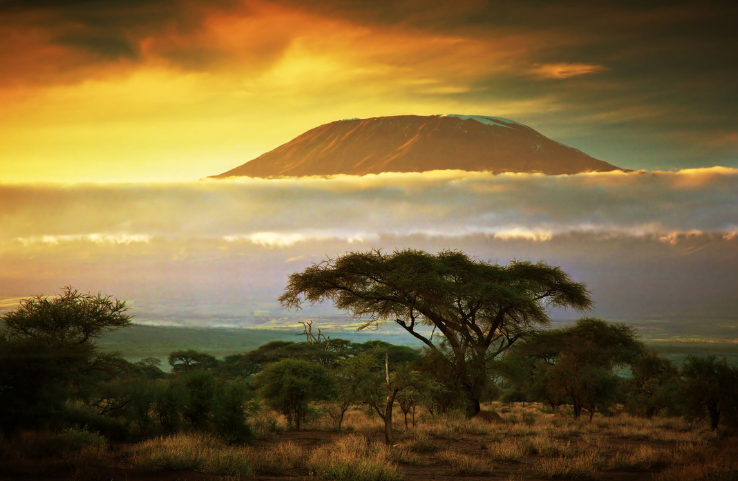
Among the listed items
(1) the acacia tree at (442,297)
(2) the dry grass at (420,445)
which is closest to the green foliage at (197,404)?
(2) the dry grass at (420,445)

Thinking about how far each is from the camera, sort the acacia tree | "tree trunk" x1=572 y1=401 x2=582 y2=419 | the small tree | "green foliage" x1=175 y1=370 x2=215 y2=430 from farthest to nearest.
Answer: "tree trunk" x1=572 y1=401 x2=582 y2=419, the acacia tree, "green foliage" x1=175 y1=370 x2=215 y2=430, the small tree

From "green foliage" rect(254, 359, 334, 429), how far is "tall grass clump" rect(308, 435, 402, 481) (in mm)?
12376

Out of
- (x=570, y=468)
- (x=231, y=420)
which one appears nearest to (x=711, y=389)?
(x=570, y=468)

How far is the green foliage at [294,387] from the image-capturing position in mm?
32094

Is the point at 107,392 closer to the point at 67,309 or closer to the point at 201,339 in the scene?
the point at 67,309

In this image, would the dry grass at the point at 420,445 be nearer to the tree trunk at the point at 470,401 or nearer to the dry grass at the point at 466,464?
the dry grass at the point at 466,464

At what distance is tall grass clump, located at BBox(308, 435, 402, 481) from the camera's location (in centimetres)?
1614

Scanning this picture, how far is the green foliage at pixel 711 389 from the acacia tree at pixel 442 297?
7977mm

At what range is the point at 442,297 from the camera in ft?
107

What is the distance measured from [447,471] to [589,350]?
89.5 ft

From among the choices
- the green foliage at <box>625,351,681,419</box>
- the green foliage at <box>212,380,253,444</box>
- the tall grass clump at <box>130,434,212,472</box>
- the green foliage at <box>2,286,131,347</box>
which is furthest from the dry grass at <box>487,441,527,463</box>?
the green foliage at <box>625,351,681,419</box>

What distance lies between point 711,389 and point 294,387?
20664 mm

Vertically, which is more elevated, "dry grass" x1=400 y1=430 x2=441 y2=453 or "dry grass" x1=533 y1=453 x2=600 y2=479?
"dry grass" x1=533 y1=453 x2=600 y2=479

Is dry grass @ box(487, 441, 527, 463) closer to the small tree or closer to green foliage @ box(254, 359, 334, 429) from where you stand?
the small tree
